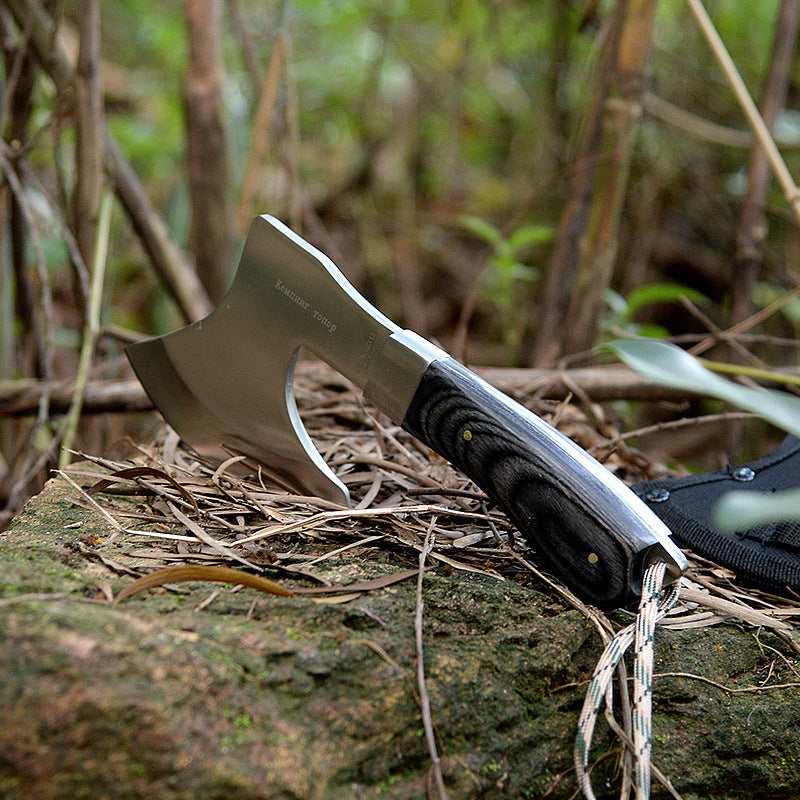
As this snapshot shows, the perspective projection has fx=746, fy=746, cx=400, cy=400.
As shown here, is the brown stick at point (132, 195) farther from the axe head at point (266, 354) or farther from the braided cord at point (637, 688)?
the braided cord at point (637, 688)

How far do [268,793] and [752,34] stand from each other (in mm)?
3719

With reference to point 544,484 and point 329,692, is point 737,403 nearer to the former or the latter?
point 544,484

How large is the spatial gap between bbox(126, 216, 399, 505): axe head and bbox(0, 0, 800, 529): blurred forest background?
43 centimetres

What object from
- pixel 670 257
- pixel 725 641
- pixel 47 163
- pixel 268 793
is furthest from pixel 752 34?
pixel 268 793

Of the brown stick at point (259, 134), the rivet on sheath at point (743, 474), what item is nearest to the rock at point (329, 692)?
the rivet on sheath at point (743, 474)

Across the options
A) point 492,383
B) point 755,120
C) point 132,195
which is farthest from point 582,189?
point 132,195

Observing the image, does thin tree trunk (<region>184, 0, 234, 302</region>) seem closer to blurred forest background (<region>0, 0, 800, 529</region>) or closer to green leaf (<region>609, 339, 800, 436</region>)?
blurred forest background (<region>0, 0, 800, 529</region>)

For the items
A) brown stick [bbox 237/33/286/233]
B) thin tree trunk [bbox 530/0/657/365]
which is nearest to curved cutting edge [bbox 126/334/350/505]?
thin tree trunk [bbox 530/0/657/365]

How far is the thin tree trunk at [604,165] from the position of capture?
5.78 ft

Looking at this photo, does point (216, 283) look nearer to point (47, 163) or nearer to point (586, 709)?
point (47, 163)

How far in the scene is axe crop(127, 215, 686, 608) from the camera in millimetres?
803

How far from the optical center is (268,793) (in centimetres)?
59

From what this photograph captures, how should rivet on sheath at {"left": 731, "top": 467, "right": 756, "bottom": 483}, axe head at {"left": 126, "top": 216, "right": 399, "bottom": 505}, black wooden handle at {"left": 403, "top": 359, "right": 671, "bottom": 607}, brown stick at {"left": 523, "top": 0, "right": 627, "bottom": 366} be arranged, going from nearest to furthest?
black wooden handle at {"left": 403, "top": 359, "right": 671, "bottom": 607} < axe head at {"left": 126, "top": 216, "right": 399, "bottom": 505} < rivet on sheath at {"left": 731, "top": 467, "right": 756, "bottom": 483} < brown stick at {"left": 523, "top": 0, "right": 627, "bottom": 366}

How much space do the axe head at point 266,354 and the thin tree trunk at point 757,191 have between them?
1.58 meters
